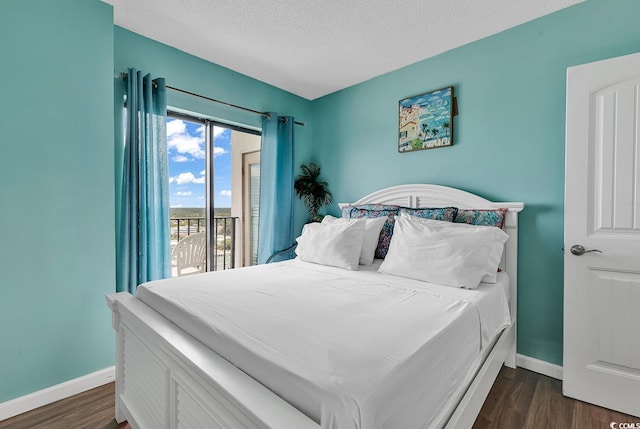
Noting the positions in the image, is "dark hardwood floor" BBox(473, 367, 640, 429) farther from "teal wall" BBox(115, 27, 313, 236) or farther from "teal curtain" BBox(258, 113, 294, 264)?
"teal wall" BBox(115, 27, 313, 236)

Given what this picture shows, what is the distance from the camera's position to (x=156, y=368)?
130 centimetres

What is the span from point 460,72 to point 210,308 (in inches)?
103

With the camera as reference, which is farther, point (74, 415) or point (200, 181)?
point (200, 181)

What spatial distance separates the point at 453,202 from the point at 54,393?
3.08 metres

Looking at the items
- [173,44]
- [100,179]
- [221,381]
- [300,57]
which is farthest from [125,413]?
[300,57]

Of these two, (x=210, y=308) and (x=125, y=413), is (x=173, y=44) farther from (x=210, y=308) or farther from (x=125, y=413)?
(x=125, y=413)

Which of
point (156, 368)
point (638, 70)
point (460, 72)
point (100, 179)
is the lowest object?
point (156, 368)

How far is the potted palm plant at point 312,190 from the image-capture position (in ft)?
11.7

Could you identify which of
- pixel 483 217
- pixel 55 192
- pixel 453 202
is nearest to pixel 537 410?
pixel 483 217

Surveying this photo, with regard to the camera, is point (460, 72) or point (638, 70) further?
point (460, 72)

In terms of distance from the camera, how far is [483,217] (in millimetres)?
2221

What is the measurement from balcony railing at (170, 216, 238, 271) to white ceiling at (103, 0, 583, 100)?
1966mm

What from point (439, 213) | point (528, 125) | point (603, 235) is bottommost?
point (603, 235)

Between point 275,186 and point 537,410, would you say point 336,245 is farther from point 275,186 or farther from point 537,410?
point 537,410
